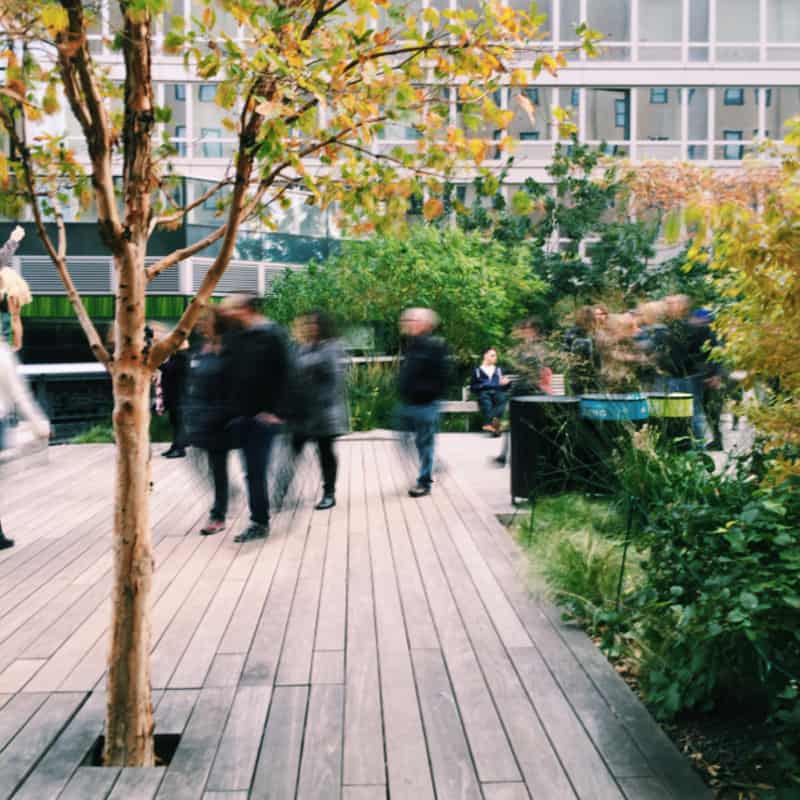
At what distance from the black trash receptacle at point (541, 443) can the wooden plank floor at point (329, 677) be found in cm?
75

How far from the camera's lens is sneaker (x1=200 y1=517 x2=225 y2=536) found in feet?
25.5

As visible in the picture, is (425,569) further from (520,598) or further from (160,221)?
(160,221)

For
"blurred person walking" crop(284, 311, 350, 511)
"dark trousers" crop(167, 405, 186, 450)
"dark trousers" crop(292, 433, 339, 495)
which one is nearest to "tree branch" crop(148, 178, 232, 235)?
"blurred person walking" crop(284, 311, 350, 511)

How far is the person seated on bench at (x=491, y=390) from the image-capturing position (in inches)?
602

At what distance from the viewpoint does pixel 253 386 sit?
25.0ft

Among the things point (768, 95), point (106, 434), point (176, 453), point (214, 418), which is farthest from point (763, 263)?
point (768, 95)

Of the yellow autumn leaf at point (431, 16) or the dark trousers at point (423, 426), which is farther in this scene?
the dark trousers at point (423, 426)

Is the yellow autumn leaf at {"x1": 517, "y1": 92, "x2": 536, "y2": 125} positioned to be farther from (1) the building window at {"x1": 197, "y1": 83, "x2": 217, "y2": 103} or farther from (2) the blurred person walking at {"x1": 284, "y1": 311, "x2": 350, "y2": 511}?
(1) the building window at {"x1": 197, "y1": 83, "x2": 217, "y2": 103}

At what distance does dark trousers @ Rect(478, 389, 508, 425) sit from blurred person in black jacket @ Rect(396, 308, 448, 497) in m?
5.80

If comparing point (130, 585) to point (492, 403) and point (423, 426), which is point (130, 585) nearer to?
point (423, 426)

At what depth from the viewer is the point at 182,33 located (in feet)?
11.8

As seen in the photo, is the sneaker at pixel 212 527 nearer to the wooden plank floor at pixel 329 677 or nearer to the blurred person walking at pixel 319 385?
the wooden plank floor at pixel 329 677

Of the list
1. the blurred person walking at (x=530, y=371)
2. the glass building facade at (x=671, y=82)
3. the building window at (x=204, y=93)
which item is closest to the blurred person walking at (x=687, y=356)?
the blurred person walking at (x=530, y=371)

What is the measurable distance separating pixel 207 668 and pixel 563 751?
6.07ft
